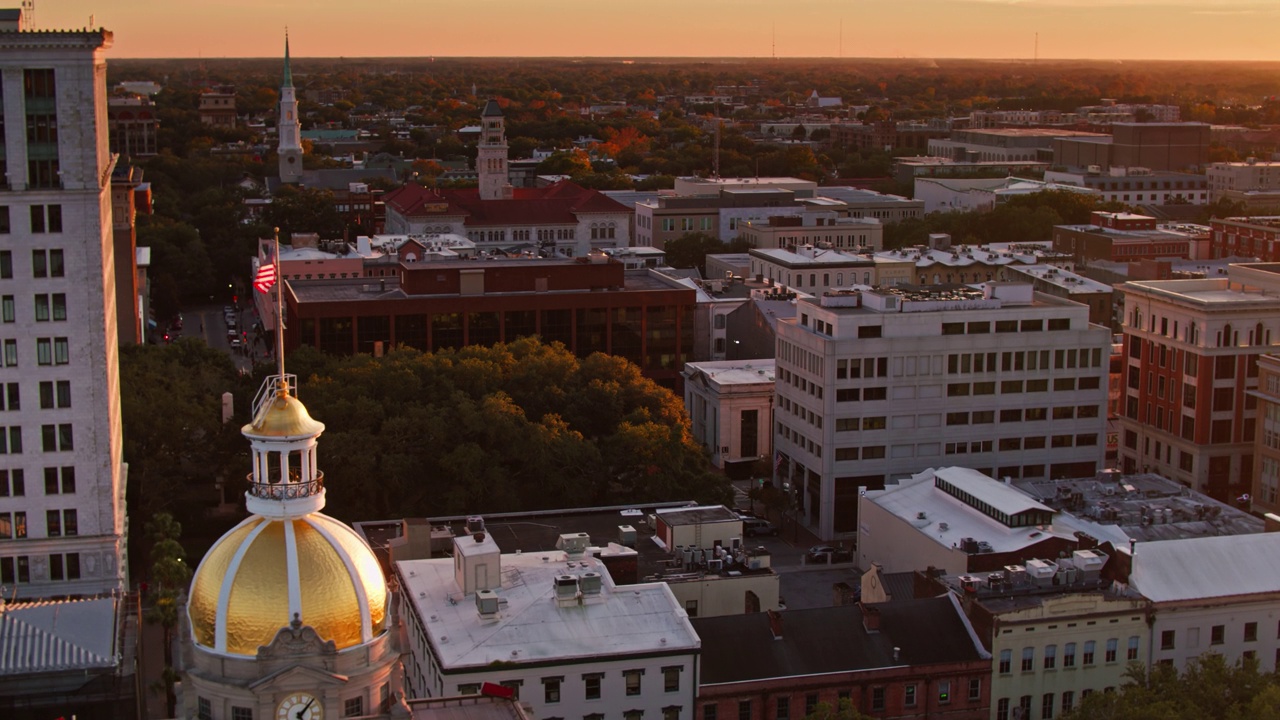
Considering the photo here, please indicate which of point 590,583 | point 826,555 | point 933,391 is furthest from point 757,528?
point 590,583

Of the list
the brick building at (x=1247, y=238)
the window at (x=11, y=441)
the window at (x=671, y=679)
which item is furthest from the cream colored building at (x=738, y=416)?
the brick building at (x=1247, y=238)

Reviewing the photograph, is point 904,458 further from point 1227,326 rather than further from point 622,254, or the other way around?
point 622,254

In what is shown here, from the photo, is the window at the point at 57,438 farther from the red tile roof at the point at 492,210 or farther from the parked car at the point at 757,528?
the red tile roof at the point at 492,210

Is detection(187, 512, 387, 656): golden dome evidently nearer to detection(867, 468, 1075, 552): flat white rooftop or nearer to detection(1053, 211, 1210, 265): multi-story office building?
detection(867, 468, 1075, 552): flat white rooftop

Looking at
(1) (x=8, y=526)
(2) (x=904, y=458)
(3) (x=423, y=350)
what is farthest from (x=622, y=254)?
(1) (x=8, y=526)

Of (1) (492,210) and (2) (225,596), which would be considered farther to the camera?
(1) (492,210)

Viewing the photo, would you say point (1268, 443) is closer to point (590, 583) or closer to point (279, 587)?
point (590, 583)

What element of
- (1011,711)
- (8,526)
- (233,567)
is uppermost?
(233,567)

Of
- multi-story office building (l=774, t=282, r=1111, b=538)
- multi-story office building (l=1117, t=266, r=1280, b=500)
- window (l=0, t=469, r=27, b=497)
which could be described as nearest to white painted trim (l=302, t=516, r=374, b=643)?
window (l=0, t=469, r=27, b=497)
